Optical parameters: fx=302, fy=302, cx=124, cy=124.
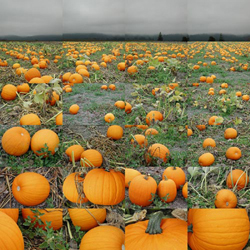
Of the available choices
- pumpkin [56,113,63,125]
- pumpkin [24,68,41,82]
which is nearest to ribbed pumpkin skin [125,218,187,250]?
pumpkin [56,113,63,125]

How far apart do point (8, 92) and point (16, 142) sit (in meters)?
0.60

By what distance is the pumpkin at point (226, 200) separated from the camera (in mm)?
2209

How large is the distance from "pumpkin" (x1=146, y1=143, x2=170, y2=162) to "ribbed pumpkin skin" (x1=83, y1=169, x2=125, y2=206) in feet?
0.89

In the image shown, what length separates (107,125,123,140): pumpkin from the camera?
2.31 m

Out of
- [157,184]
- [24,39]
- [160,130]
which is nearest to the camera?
[157,184]

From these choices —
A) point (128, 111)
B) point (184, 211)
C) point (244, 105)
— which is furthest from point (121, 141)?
point (244, 105)

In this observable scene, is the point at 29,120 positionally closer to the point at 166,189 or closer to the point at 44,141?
the point at 44,141

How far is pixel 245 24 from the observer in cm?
259

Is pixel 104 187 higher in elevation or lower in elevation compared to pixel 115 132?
lower

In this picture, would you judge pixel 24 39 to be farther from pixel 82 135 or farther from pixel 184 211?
pixel 184 211

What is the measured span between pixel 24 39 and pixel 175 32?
135 cm

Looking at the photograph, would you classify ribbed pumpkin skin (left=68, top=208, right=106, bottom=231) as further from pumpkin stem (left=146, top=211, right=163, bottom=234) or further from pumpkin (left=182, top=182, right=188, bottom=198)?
pumpkin (left=182, top=182, right=188, bottom=198)

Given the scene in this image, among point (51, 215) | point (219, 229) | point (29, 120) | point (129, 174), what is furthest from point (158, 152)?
point (29, 120)

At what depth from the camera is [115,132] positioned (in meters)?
2.31
